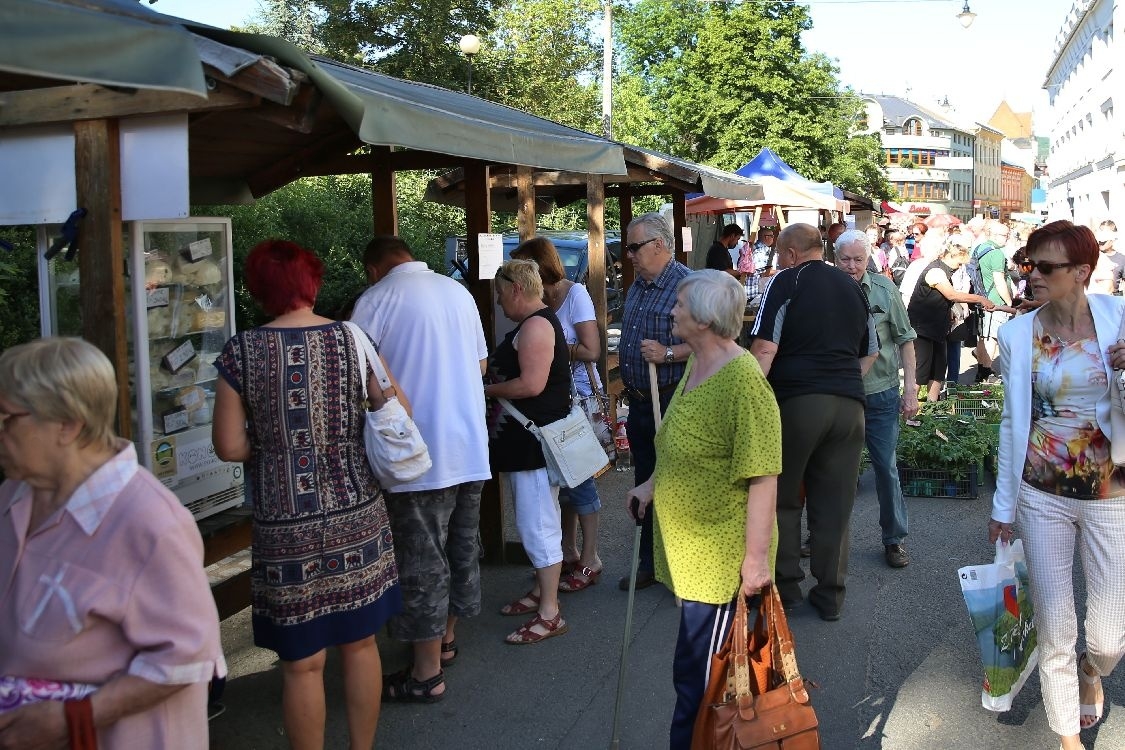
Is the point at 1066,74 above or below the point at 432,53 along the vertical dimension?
above

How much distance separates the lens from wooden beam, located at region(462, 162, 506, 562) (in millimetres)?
5980

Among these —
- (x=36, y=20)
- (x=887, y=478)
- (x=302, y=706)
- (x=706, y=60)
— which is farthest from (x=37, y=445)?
(x=706, y=60)

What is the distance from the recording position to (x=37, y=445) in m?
2.13

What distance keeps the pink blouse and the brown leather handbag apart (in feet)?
4.89

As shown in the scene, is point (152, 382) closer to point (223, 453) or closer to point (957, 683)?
point (223, 453)

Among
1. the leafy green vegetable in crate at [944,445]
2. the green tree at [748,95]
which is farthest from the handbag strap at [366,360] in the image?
the green tree at [748,95]

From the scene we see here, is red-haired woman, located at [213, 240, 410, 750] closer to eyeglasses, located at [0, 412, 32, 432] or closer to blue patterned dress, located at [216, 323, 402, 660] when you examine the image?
blue patterned dress, located at [216, 323, 402, 660]

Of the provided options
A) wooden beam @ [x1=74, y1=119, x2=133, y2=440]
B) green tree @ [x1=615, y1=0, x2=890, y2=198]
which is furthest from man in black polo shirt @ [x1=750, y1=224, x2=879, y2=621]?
green tree @ [x1=615, y1=0, x2=890, y2=198]

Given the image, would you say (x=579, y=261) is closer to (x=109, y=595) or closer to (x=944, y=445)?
(x=944, y=445)

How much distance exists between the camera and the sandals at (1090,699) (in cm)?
390

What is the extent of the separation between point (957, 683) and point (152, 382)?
143 inches

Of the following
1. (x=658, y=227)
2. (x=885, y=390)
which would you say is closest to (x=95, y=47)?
(x=658, y=227)

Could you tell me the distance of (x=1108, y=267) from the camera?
10898 millimetres

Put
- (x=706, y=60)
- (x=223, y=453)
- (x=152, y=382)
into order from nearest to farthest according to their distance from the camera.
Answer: (x=223, y=453), (x=152, y=382), (x=706, y=60)
